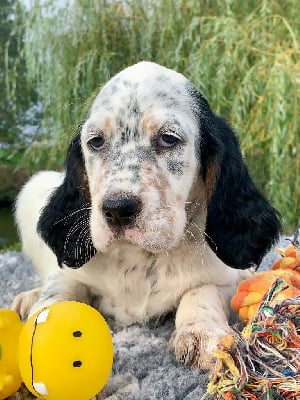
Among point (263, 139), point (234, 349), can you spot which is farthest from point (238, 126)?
point (234, 349)

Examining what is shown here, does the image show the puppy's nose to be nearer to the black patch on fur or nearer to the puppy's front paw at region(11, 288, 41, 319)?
the black patch on fur

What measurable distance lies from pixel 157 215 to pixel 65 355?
2.16 feet

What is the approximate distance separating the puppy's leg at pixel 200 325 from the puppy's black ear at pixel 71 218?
1.64 ft

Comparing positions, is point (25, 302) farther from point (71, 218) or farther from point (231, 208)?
point (231, 208)

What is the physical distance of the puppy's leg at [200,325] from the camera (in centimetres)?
224

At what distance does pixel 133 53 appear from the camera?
6.09m

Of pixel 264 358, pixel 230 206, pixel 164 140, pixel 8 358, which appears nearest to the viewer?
pixel 264 358

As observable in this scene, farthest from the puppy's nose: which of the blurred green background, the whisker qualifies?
the blurred green background

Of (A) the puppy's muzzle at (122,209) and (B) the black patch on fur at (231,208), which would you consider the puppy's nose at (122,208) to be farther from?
(B) the black patch on fur at (231,208)

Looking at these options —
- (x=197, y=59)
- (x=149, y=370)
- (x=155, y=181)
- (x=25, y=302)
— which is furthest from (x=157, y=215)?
(x=197, y=59)

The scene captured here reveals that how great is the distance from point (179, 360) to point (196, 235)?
59cm

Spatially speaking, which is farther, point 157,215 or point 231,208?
point 231,208

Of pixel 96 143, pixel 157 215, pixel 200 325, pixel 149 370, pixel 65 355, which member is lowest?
pixel 149 370

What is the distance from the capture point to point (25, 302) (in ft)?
9.39
